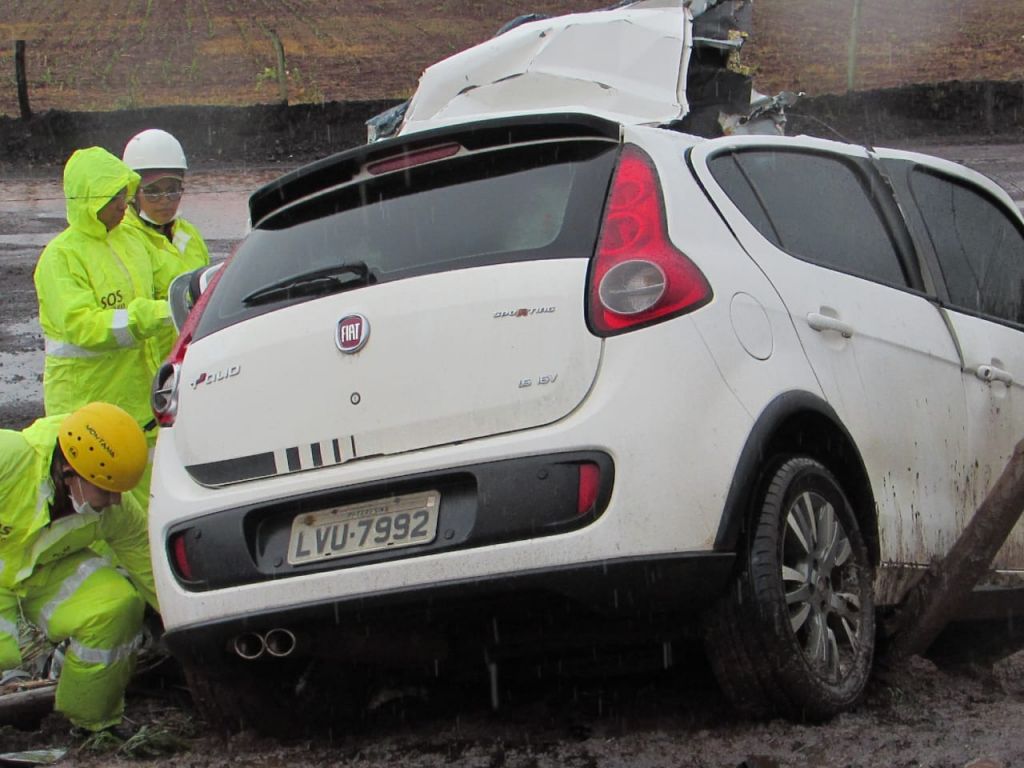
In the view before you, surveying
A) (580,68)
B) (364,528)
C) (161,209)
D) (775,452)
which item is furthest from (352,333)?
(580,68)

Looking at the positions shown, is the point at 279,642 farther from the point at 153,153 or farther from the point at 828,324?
the point at 153,153

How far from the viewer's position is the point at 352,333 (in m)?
3.80

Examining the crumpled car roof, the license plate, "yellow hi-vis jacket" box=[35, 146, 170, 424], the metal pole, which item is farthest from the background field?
the license plate

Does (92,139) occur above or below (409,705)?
above

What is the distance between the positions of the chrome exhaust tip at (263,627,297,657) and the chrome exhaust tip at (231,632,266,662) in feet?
0.05

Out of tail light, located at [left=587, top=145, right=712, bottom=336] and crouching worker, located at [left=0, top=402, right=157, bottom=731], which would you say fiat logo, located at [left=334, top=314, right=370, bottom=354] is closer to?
tail light, located at [left=587, top=145, right=712, bottom=336]

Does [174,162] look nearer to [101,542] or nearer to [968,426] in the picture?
[101,542]

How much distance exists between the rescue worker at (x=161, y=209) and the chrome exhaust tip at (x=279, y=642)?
2983mm

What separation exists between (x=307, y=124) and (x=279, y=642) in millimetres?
21936

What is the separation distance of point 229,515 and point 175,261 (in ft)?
9.92

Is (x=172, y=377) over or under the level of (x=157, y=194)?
under

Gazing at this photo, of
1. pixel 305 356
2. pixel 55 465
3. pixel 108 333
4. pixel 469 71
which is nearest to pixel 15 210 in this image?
pixel 469 71

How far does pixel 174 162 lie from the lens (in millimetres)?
6789

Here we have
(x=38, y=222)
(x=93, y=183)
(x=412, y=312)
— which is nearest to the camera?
(x=412, y=312)
